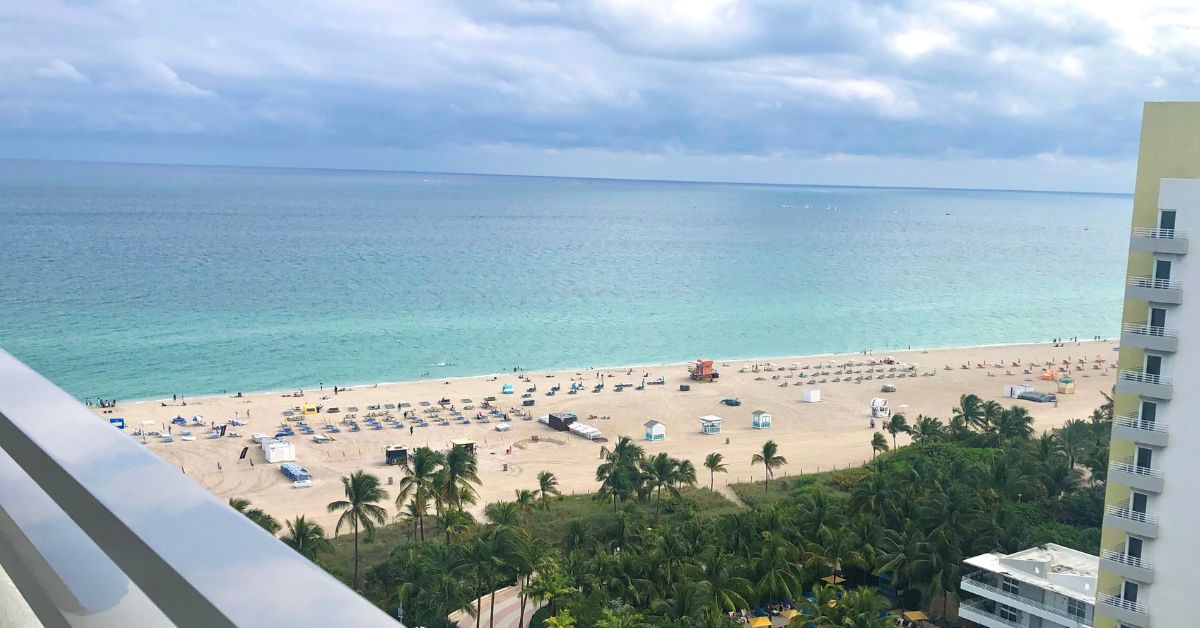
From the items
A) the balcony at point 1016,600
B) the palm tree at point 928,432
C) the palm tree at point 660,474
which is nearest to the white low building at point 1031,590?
the balcony at point 1016,600

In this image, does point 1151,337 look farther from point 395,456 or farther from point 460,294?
point 460,294

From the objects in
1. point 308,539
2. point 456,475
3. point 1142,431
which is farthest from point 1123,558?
point 456,475

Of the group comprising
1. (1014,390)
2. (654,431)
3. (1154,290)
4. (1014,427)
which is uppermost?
(1154,290)

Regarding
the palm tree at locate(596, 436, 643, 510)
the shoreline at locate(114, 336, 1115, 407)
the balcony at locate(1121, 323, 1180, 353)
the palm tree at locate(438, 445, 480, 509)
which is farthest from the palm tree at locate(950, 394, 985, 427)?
the balcony at locate(1121, 323, 1180, 353)

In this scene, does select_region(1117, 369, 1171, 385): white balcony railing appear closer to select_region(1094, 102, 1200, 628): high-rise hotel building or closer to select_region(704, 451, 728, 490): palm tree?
select_region(1094, 102, 1200, 628): high-rise hotel building

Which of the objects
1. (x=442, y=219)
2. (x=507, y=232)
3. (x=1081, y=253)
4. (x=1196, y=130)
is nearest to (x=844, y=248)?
(x=1081, y=253)

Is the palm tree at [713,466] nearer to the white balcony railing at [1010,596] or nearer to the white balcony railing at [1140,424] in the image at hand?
the white balcony railing at [1010,596]

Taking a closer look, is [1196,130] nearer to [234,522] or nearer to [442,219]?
[234,522]
